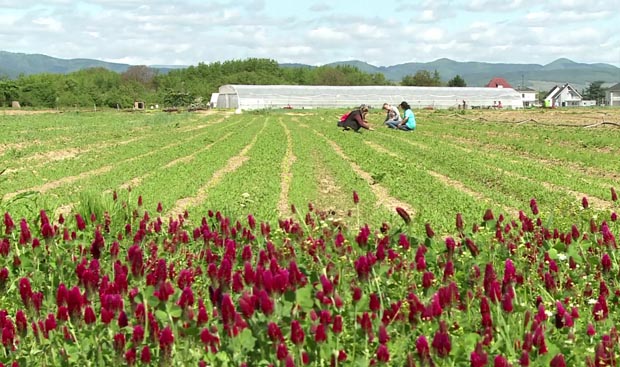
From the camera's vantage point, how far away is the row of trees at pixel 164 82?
93.4m

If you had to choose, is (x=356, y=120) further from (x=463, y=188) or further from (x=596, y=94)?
(x=596, y=94)

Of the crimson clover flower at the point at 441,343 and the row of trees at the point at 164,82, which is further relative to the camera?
the row of trees at the point at 164,82

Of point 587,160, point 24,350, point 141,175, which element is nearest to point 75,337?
point 24,350

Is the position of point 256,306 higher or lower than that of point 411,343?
higher

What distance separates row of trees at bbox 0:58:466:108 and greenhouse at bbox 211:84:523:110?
512 inches

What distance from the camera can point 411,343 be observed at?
3248 mm

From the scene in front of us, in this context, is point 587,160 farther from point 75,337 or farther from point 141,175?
point 75,337

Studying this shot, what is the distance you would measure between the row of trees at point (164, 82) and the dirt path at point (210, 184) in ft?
234

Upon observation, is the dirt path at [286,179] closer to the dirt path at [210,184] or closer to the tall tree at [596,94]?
the dirt path at [210,184]

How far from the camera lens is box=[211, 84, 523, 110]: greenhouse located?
7706cm

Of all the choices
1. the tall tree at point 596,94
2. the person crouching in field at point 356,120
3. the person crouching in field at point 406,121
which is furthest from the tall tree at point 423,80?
the person crouching in field at point 406,121

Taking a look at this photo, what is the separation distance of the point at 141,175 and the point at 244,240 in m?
10.0

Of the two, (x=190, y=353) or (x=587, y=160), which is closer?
(x=190, y=353)

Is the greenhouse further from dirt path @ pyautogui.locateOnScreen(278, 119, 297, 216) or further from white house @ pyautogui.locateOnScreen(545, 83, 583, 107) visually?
white house @ pyautogui.locateOnScreen(545, 83, 583, 107)
